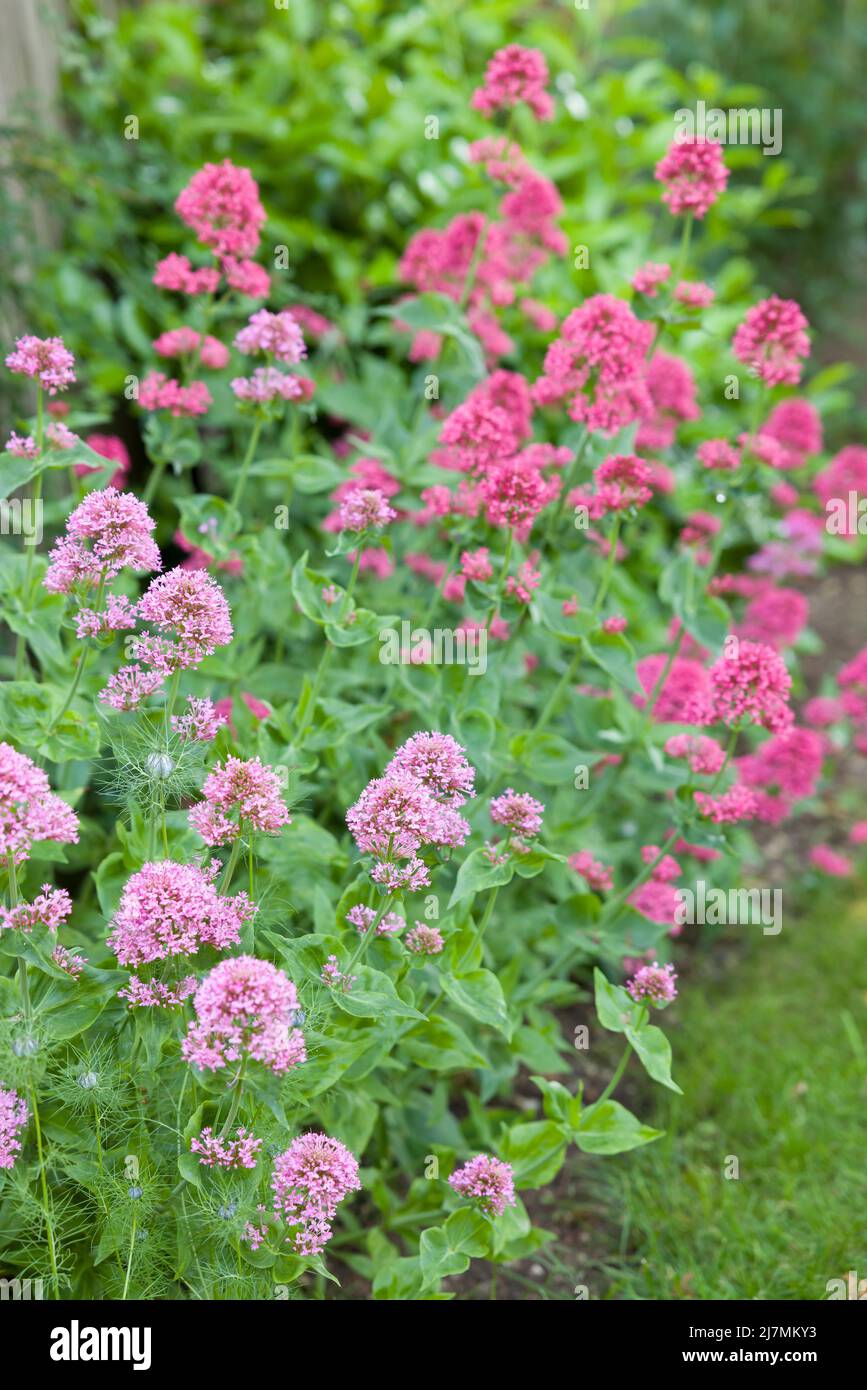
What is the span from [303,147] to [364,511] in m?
2.79

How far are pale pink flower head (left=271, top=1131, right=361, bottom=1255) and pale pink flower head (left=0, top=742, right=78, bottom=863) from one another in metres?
0.54

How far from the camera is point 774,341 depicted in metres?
2.61

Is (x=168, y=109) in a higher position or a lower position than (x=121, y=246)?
higher

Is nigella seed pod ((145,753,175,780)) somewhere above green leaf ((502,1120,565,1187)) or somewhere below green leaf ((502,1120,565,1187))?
above

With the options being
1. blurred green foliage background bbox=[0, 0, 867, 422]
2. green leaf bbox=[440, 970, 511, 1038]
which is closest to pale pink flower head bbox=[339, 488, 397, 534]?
green leaf bbox=[440, 970, 511, 1038]

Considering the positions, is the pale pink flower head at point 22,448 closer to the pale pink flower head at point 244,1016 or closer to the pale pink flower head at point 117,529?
the pale pink flower head at point 117,529

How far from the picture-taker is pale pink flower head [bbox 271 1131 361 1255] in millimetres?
1770

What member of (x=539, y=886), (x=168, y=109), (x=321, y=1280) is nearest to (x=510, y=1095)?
(x=539, y=886)

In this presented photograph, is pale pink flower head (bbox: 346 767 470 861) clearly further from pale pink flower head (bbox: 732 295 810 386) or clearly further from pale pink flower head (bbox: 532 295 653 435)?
pale pink flower head (bbox: 732 295 810 386)

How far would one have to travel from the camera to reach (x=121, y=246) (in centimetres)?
439

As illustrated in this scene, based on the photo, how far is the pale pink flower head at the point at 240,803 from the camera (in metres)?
1.82

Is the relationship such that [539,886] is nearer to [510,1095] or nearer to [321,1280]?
[510,1095]
